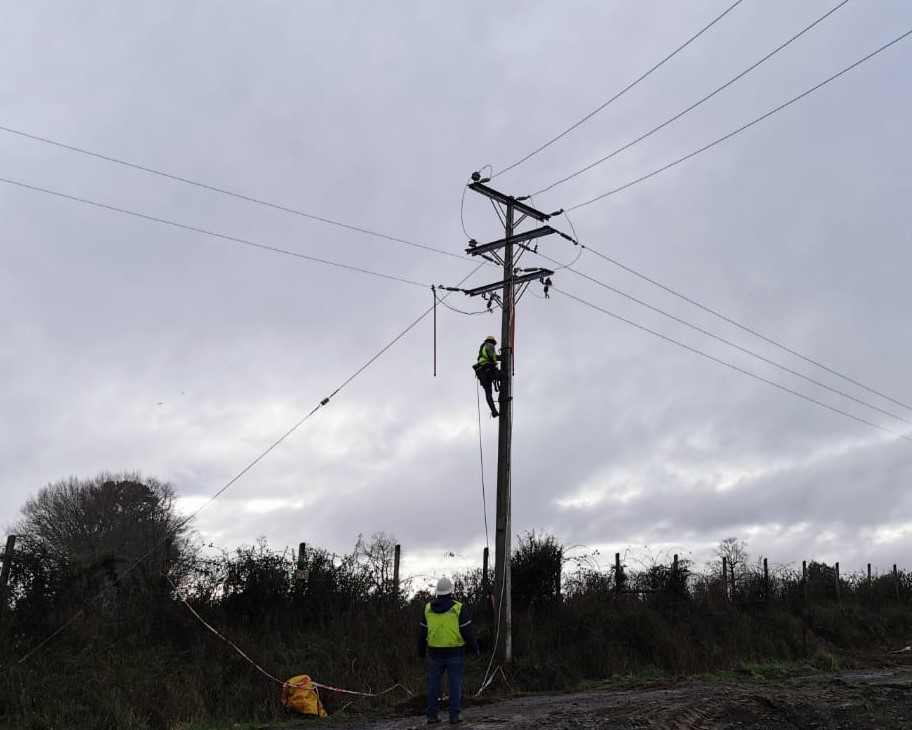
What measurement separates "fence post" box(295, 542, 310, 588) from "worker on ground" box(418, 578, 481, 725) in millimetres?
6874

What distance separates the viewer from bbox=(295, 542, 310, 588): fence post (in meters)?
17.9

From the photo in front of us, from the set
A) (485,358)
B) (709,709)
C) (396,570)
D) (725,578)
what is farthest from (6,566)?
(725,578)

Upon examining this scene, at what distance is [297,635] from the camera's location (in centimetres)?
1677

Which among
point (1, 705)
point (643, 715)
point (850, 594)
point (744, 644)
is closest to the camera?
point (643, 715)

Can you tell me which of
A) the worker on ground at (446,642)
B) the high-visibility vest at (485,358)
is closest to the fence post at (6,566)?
the worker on ground at (446,642)

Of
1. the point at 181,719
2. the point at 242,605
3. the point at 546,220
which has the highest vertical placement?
the point at 546,220

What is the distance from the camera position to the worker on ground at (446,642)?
11.4 metres

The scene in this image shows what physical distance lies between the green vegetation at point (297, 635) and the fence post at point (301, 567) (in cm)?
7

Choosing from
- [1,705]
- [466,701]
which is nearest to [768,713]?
[466,701]

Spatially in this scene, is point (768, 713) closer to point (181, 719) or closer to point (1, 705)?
point (181, 719)

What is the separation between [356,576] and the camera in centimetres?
1881

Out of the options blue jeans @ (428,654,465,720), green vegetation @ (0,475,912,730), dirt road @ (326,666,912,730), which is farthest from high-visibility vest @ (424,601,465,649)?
green vegetation @ (0,475,912,730)

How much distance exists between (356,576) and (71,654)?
242 inches

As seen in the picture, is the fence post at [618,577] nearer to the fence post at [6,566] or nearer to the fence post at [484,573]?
the fence post at [484,573]
